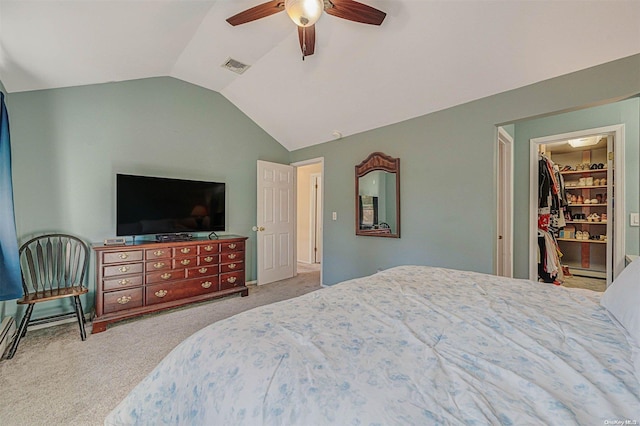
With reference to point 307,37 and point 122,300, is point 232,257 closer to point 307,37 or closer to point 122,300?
point 122,300

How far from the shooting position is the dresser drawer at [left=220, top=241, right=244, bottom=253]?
11.6 feet

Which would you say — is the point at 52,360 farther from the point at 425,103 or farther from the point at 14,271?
the point at 425,103

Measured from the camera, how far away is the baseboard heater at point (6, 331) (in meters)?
2.17

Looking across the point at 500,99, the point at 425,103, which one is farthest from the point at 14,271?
the point at 500,99

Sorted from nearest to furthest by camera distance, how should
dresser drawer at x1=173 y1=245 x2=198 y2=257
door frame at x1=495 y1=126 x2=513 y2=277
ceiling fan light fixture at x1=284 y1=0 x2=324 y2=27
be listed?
1. ceiling fan light fixture at x1=284 y1=0 x2=324 y2=27
2. dresser drawer at x1=173 y1=245 x2=198 y2=257
3. door frame at x1=495 y1=126 x2=513 y2=277

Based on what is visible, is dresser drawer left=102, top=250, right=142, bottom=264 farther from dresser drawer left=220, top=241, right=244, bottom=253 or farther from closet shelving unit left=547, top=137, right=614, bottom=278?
closet shelving unit left=547, top=137, right=614, bottom=278

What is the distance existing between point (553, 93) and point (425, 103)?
1105 mm

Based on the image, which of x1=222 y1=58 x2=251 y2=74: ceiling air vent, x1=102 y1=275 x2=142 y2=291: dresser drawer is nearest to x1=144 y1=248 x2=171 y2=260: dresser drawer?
x1=102 y1=275 x2=142 y2=291: dresser drawer

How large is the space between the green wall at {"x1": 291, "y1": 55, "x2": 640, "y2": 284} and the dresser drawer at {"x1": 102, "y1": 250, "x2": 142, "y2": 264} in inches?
104

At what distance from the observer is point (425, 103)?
302cm

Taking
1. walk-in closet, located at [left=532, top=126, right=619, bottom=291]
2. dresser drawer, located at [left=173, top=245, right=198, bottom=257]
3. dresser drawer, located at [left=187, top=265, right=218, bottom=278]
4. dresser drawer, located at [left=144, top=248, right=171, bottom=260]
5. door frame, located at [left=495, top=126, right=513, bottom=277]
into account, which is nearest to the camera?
dresser drawer, located at [left=144, top=248, right=171, bottom=260]

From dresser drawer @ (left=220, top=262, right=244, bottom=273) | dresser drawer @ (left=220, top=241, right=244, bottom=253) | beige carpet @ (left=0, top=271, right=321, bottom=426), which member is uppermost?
dresser drawer @ (left=220, top=241, right=244, bottom=253)

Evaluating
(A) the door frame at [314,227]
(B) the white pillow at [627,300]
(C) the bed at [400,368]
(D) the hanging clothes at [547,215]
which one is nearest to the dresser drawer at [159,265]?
(C) the bed at [400,368]

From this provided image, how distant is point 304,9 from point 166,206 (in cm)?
264
